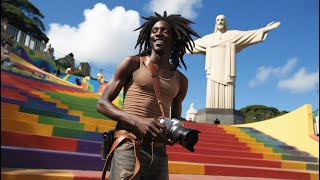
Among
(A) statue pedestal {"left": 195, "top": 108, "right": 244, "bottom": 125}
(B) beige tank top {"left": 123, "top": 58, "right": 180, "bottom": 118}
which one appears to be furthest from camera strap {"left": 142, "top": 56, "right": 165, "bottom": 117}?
(A) statue pedestal {"left": 195, "top": 108, "right": 244, "bottom": 125}

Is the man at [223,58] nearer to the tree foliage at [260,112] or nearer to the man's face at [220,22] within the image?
the man's face at [220,22]

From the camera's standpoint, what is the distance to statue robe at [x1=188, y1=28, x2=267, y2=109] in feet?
40.0

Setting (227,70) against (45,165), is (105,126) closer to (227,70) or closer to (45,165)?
(45,165)

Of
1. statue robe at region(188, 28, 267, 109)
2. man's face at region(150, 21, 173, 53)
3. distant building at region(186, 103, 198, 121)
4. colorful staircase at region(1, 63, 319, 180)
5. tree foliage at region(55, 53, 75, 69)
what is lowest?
colorful staircase at region(1, 63, 319, 180)

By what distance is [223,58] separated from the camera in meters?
12.5

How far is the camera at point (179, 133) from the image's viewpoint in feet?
4.03

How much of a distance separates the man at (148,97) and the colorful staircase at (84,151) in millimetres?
471

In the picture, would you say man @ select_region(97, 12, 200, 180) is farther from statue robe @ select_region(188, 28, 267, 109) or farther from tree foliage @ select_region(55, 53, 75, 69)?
tree foliage @ select_region(55, 53, 75, 69)

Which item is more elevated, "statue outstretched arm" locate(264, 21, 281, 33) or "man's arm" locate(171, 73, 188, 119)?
"statue outstretched arm" locate(264, 21, 281, 33)

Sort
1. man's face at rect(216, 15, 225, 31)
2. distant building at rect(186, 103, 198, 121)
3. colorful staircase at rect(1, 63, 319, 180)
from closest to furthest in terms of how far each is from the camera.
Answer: colorful staircase at rect(1, 63, 319, 180) < man's face at rect(216, 15, 225, 31) < distant building at rect(186, 103, 198, 121)

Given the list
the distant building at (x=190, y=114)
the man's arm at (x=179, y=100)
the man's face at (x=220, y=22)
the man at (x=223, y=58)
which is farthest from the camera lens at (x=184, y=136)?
the distant building at (x=190, y=114)

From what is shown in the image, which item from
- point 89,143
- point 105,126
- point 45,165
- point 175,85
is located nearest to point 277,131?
point 105,126

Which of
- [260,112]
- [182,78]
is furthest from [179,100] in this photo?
[260,112]

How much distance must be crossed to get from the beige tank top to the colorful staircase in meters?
0.52
